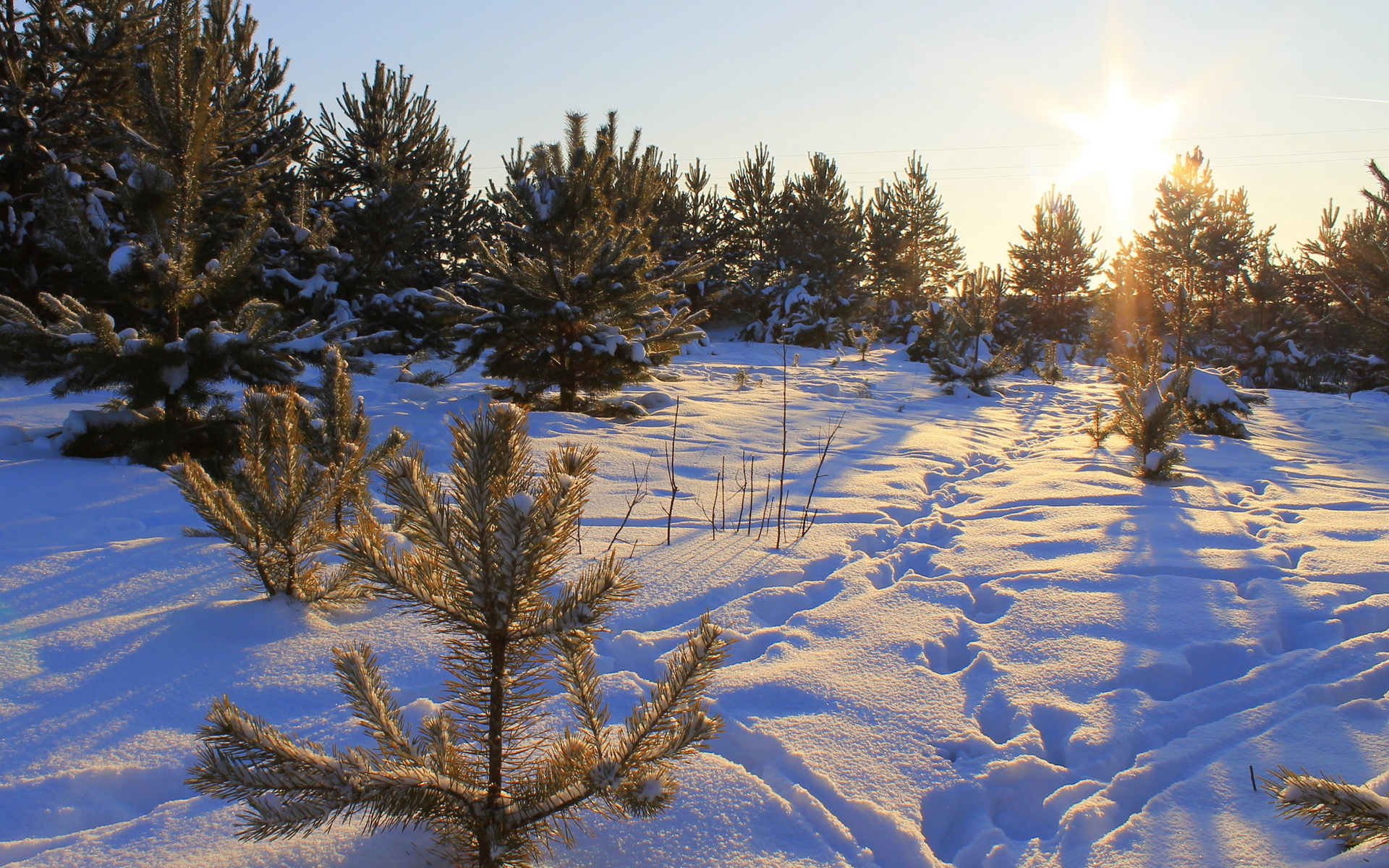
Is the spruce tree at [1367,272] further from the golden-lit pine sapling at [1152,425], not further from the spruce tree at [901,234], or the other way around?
the spruce tree at [901,234]

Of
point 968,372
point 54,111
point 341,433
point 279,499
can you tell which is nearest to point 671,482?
point 341,433

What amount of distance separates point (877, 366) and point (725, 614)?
12.7m

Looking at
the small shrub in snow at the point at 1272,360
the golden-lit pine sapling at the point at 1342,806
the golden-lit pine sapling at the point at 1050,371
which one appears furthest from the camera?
the small shrub in snow at the point at 1272,360

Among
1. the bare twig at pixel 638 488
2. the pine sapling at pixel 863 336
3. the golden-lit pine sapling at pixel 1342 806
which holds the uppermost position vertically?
the pine sapling at pixel 863 336

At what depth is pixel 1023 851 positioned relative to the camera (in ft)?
5.01

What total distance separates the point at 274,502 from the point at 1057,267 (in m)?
27.8

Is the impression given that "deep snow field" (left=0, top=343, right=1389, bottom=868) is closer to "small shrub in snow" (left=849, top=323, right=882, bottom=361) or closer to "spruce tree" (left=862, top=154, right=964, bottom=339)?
"small shrub in snow" (left=849, top=323, right=882, bottom=361)

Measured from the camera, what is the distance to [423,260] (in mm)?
14828

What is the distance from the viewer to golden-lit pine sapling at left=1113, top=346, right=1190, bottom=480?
4.96 meters

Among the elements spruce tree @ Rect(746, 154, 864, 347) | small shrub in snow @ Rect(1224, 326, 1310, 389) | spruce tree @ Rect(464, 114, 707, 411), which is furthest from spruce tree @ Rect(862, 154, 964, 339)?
spruce tree @ Rect(464, 114, 707, 411)

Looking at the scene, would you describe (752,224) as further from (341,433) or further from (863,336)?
(341,433)

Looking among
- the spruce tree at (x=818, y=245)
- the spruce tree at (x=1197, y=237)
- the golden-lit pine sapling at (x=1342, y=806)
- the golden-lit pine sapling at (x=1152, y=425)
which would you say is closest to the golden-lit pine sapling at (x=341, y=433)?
the golden-lit pine sapling at (x=1342, y=806)

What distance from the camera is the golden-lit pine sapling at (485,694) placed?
1.01 metres

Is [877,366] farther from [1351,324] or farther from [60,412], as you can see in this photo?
[60,412]
